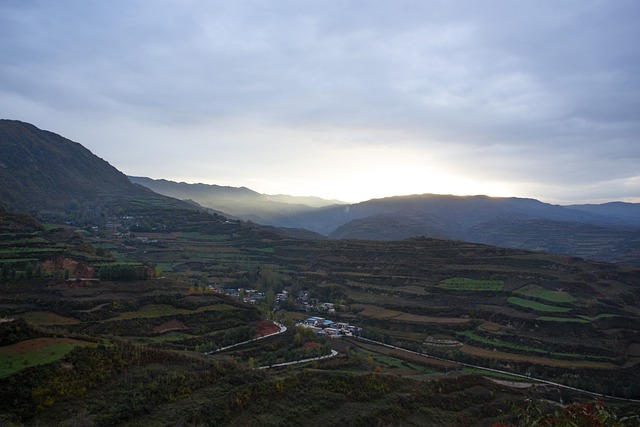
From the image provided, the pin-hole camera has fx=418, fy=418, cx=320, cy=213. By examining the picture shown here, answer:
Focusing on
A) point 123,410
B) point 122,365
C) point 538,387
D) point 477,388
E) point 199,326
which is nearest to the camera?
point 123,410

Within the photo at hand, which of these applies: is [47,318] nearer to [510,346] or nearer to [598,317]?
[510,346]

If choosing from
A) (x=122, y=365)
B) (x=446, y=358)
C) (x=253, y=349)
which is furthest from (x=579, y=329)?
(x=122, y=365)

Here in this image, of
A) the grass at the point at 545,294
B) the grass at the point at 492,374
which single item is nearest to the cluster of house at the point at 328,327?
the grass at the point at 492,374

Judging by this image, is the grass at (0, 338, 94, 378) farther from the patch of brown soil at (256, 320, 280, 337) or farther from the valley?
the patch of brown soil at (256, 320, 280, 337)

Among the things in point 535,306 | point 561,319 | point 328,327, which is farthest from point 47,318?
point 535,306

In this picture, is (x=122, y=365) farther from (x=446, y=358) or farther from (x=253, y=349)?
(x=446, y=358)

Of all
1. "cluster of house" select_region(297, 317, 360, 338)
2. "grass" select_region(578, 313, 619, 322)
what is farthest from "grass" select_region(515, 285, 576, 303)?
"cluster of house" select_region(297, 317, 360, 338)
